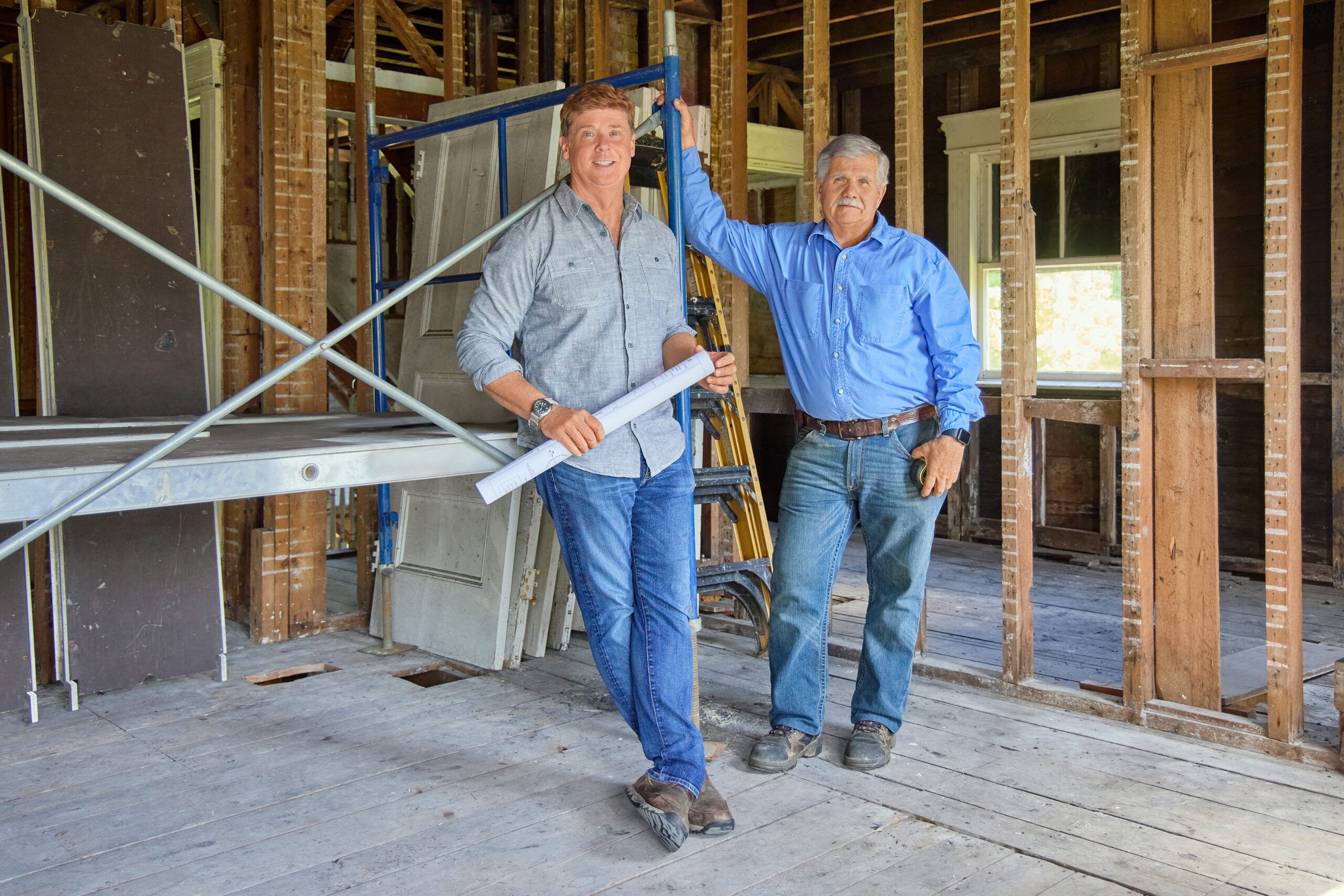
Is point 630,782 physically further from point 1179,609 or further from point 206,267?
point 206,267

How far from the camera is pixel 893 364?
308 cm

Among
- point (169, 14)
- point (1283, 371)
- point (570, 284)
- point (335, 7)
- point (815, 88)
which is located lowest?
point (1283, 371)

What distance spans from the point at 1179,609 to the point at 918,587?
0.93 metres

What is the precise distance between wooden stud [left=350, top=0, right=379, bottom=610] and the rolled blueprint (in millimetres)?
2168

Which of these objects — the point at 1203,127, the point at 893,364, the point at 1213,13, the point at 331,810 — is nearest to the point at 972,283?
the point at 1213,13

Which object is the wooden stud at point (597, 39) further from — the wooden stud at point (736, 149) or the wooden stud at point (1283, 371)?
the wooden stud at point (1283, 371)

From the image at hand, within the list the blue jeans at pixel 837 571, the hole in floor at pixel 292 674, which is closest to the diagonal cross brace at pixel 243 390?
the blue jeans at pixel 837 571

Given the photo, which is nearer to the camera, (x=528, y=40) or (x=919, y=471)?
(x=919, y=471)

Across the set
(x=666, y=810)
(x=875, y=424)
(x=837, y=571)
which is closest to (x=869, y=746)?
(x=837, y=571)

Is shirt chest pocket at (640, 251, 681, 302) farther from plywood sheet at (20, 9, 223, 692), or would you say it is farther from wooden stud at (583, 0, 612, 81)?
wooden stud at (583, 0, 612, 81)

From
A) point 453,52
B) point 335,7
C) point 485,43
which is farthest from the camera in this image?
point 335,7

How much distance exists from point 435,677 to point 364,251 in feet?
5.94

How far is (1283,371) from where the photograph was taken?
10.3 feet

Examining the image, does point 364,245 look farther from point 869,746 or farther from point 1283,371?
point 1283,371
